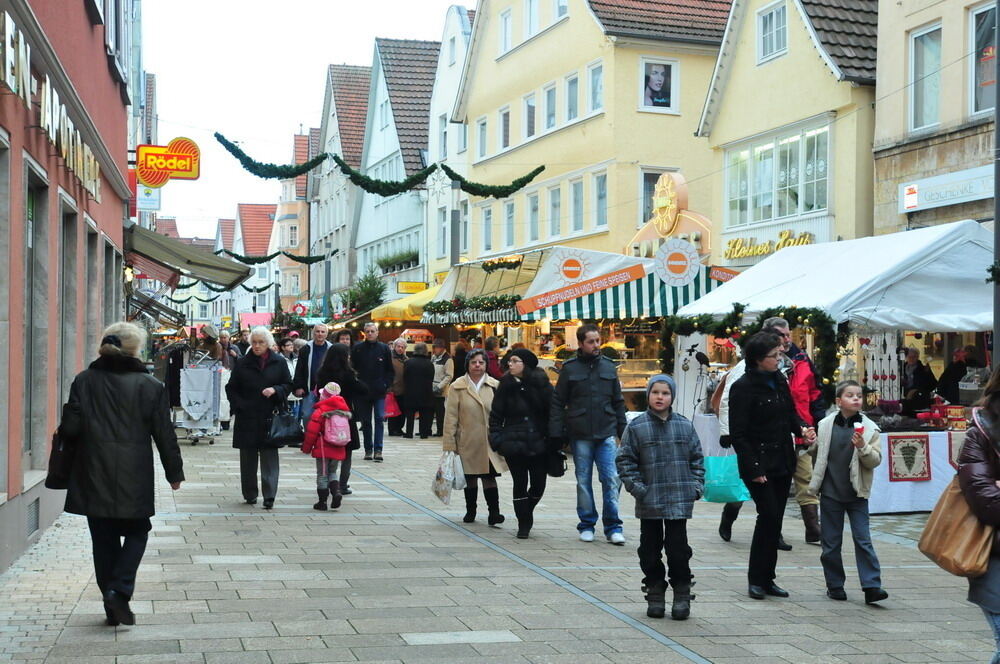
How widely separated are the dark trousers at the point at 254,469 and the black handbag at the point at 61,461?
5.32m

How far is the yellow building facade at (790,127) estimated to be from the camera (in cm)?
2189

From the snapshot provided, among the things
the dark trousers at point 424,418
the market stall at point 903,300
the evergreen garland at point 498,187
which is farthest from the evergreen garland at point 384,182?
the market stall at point 903,300

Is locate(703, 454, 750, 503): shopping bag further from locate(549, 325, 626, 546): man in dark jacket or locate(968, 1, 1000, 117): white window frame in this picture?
locate(968, 1, 1000, 117): white window frame

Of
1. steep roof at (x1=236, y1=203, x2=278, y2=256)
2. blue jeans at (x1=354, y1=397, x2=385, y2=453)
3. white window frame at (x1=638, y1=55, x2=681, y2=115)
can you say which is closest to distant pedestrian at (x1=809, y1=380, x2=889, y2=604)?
blue jeans at (x1=354, y1=397, x2=385, y2=453)

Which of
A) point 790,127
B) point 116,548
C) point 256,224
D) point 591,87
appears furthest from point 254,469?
point 256,224

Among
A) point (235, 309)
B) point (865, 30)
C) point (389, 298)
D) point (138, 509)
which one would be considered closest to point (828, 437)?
point (138, 509)

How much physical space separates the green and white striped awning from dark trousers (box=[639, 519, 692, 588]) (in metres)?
12.6

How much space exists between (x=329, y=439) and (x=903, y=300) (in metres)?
6.68

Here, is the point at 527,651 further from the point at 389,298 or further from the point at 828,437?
the point at 389,298

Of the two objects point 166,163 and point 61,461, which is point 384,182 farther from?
point 61,461

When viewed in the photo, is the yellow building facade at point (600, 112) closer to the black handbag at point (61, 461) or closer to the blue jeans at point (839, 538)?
the blue jeans at point (839, 538)

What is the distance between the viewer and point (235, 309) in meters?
111

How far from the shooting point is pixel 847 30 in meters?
22.9

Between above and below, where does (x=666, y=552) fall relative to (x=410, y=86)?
below
